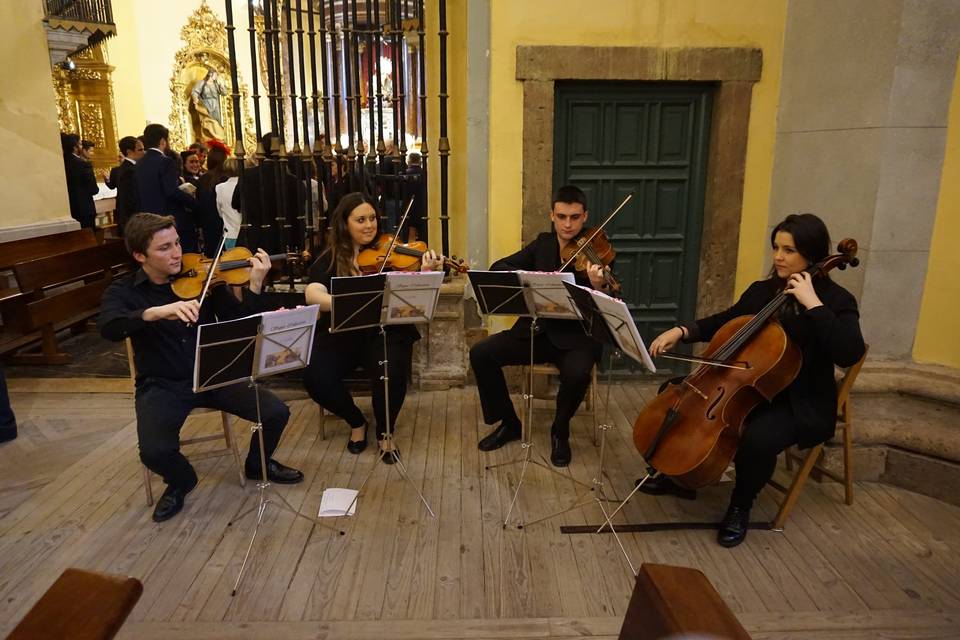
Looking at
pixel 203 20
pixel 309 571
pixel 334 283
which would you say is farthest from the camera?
pixel 203 20

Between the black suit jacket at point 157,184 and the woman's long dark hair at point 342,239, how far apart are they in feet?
8.66

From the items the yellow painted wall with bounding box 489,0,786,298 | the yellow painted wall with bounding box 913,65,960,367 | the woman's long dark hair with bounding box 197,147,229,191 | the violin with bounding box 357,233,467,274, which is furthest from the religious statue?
the yellow painted wall with bounding box 913,65,960,367

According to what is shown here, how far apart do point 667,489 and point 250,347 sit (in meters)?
1.85

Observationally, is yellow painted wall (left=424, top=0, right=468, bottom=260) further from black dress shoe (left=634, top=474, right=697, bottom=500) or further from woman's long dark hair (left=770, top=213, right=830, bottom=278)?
woman's long dark hair (left=770, top=213, right=830, bottom=278)

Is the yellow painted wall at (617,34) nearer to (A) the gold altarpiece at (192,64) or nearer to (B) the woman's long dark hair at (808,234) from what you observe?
(B) the woman's long dark hair at (808,234)

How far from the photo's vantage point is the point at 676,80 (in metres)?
3.85

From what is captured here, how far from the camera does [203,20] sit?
10180mm

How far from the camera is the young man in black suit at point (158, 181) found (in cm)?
528

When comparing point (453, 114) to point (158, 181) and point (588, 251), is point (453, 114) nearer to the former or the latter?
point (588, 251)

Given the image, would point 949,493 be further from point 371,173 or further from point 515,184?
point 371,173

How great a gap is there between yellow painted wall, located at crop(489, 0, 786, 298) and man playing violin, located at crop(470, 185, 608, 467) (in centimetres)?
74

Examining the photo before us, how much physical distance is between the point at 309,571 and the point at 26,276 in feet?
11.1

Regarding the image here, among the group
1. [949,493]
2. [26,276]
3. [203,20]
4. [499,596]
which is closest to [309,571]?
[499,596]

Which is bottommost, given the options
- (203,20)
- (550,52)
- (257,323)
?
(257,323)
